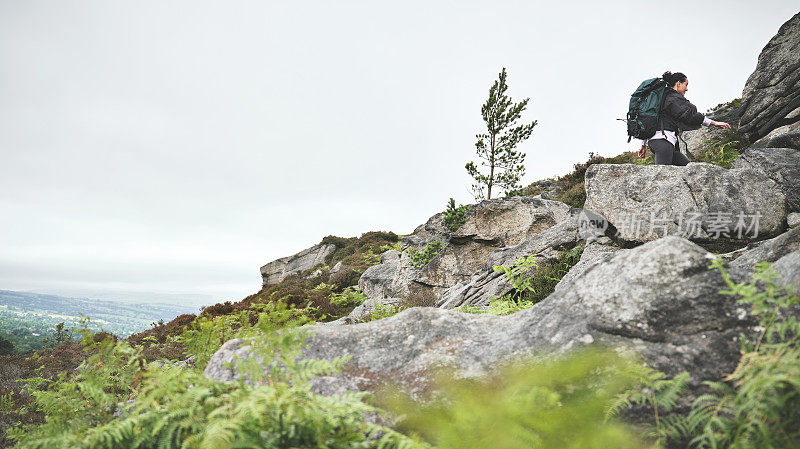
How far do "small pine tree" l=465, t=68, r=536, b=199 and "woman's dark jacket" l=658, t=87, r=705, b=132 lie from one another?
1649 cm

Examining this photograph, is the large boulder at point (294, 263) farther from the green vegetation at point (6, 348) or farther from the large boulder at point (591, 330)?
the large boulder at point (591, 330)

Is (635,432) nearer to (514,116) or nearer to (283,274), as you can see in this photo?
(514,116)

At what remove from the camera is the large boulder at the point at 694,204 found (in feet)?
22.6

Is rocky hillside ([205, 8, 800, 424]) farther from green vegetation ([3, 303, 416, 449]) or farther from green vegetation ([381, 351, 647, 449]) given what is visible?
green vegetation ([3, 303, 416, 449])

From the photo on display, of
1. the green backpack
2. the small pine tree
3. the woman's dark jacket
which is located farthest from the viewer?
the small pine tree

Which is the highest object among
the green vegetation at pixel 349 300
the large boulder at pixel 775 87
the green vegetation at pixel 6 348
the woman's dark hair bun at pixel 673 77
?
the large boulder at pixel 775 87

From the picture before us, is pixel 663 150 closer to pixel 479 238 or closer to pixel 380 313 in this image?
pixel 479 238

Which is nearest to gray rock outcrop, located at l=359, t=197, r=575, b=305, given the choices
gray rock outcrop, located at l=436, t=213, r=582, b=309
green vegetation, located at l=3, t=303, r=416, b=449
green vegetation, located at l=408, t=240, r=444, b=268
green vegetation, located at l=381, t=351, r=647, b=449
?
green vegetation, located at l=408, t=240, r=444, b=268

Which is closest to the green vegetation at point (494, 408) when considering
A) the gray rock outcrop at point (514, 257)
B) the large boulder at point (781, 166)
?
the gray rock outcrop at point (514, 257)

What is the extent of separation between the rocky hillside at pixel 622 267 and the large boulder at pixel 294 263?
1447 centimetres

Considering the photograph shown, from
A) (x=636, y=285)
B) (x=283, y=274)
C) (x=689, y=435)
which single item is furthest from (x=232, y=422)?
(x=283, y=274)

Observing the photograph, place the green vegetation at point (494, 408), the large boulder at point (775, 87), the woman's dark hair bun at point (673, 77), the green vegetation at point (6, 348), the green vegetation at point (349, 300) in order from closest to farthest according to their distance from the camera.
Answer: the green vegetation at point (494, 408) < the woman's dark hair bun at point (673, 77) < the large boulder at point (775, 87) < the green vegetation at point (6, 348) < the green vegetation at point (349, 300)

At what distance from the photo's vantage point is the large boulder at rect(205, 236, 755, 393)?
2408mm

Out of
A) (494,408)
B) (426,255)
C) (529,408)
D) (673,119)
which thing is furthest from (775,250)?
(426,255)
